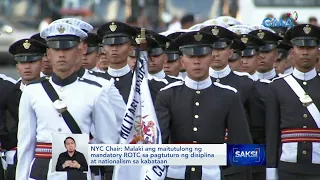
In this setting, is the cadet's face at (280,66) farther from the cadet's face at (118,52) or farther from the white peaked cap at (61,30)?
the white peaked cap at (61,30)

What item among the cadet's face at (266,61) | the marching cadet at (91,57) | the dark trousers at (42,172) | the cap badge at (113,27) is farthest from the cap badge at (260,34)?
the dark trousers at (42,172)

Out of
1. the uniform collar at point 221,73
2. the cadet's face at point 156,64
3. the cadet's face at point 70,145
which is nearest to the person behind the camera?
the cadet's face at point 70,145

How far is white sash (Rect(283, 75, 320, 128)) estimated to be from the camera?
10.9 m

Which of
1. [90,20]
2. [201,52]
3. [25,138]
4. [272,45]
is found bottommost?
[25,138]

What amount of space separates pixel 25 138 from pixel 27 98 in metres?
0.33

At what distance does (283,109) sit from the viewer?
11078 mm

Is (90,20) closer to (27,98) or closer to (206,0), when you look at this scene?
(206,0)

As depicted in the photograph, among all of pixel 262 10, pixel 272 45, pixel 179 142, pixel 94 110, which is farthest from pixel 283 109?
pixel 262 10

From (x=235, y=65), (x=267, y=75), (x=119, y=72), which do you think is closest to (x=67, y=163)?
(x=119, y=72)

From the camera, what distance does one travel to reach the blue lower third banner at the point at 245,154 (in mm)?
10141

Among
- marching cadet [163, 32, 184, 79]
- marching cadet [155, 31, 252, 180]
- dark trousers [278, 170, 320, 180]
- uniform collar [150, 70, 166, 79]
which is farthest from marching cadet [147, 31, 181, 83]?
marching cadet [155, 31, 252, 180]

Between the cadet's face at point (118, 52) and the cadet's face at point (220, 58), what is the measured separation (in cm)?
96

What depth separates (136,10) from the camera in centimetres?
3362

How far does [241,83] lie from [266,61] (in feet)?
5.57
